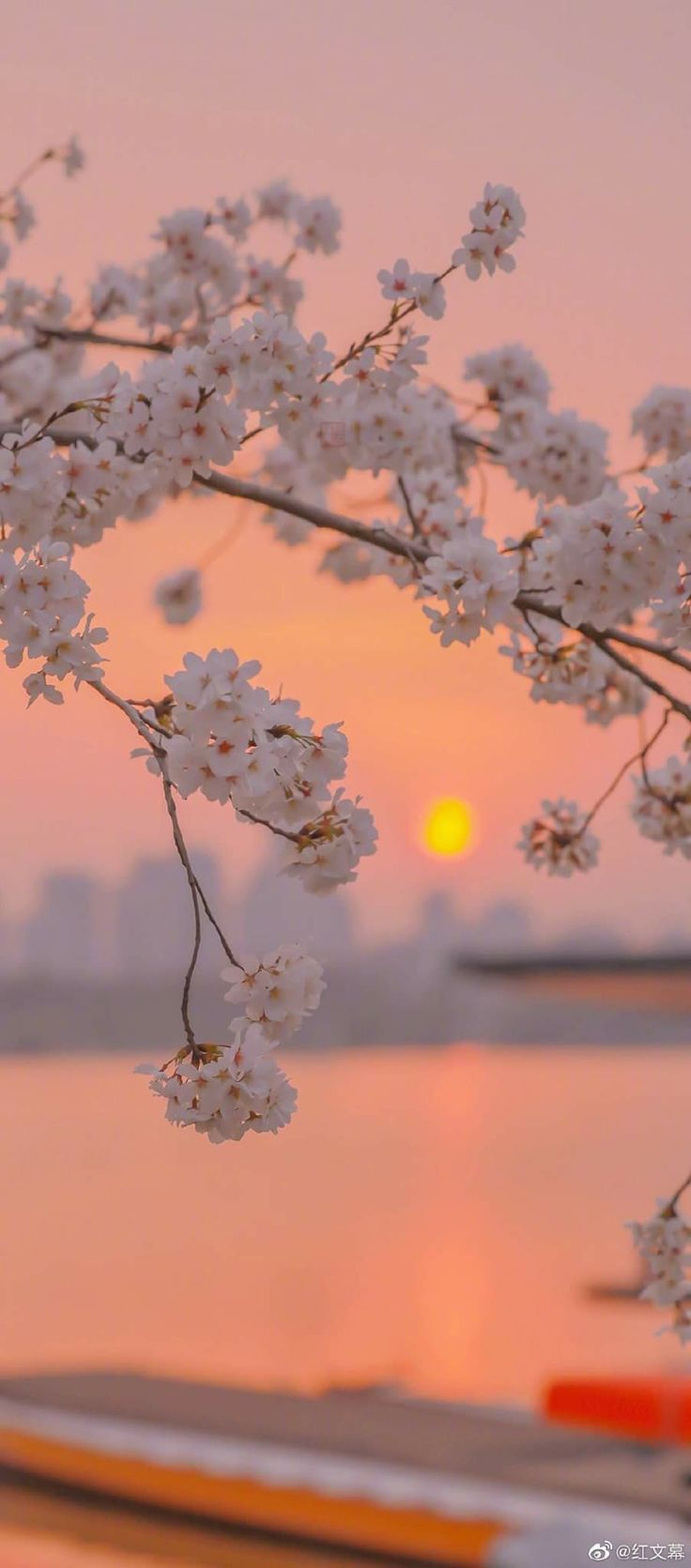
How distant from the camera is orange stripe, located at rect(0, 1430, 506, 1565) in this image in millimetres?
5293

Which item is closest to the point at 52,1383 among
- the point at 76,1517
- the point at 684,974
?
the point at 76,1517

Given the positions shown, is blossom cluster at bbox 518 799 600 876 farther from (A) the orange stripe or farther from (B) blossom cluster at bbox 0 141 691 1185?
(A) the orange stripe

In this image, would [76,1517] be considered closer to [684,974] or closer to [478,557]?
[684,974]

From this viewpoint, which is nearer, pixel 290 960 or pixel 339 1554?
pixel 290 960

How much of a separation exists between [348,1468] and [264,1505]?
0.37 meters

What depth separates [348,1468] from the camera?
5738mm

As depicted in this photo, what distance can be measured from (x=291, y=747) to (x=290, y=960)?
0.15 meters

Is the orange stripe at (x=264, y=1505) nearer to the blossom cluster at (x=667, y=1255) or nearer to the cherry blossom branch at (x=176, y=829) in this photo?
the blossom cluster at (x=667, y=1255)

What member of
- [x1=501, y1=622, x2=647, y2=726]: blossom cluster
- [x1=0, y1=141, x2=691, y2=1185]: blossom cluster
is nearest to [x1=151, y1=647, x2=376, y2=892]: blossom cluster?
[x1=0, y1=141, x2=691, y2=1185]: blossom cluster

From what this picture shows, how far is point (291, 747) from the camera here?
1.21m

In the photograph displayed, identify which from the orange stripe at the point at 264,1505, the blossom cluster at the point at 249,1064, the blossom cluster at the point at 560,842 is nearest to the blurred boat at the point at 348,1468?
the orange stripe at the point at 264,1505

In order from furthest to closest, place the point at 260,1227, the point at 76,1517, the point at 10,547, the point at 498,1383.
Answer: the point at 260,1227 < the point at 498,1383 < the point at 76,1517 < the point at 10,547

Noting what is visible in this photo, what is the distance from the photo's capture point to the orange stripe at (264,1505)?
5.29 metres

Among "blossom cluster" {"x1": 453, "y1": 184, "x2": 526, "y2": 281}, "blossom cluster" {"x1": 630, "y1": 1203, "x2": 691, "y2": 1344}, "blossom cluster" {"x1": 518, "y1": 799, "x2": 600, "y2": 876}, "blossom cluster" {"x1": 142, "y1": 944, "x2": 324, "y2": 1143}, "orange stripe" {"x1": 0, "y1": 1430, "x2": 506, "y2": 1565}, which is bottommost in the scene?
"blossom cluster" {"x1": 142, "y1": 944, "x2": 324, "y2": 1143}
